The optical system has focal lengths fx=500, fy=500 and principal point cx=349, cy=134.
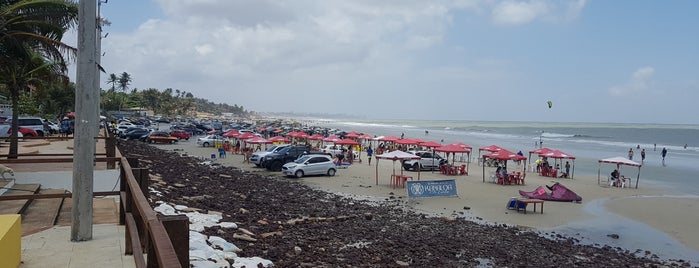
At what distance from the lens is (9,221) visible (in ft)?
16.9

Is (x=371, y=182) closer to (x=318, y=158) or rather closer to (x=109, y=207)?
(x=318, y=158)

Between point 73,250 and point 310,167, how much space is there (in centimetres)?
2226

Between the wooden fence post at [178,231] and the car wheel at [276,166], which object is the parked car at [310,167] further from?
the wooden fence post at [178,231]

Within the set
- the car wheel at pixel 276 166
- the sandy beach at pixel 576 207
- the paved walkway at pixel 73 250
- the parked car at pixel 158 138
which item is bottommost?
the sandy beach at pixel 576 207

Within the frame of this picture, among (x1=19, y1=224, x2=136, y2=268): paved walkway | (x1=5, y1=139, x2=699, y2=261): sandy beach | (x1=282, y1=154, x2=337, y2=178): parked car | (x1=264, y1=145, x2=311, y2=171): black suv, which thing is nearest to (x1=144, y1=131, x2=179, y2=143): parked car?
(x1=264, y1=145, x2=311, y2=171): black suv

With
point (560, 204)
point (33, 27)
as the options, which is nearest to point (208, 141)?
point (560, 204)

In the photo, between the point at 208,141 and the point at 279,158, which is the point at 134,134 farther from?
the point at 279,158

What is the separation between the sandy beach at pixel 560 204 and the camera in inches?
664

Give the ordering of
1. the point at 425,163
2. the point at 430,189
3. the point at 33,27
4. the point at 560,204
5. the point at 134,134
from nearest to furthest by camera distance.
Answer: the point at 33,27 < the point at 560,204 < the point at 430,189 < the point at 425,163 < the point at 134,134

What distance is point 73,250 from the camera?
6133 mm

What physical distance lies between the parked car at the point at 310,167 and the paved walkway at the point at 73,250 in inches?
815

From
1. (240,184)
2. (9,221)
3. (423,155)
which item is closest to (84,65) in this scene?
(9,221)

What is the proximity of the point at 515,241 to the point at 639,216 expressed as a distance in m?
8.72

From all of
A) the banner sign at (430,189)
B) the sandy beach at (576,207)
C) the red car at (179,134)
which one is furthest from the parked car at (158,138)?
the banner sign at (430,189)
